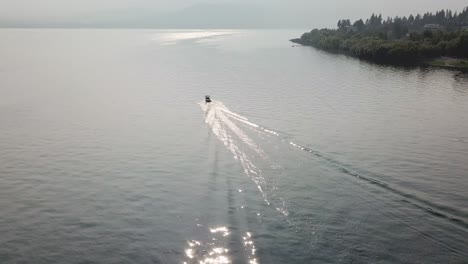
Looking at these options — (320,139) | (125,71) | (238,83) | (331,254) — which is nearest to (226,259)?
(331,254)

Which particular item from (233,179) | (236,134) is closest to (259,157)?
(233,179)

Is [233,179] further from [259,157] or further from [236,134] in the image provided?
[236,134]

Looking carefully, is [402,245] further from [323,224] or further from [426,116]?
[426,116]

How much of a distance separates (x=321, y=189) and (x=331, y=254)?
480 inches

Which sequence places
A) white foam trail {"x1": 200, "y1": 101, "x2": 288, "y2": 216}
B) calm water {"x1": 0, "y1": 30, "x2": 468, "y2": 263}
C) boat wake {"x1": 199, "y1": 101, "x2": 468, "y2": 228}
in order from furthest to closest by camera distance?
white foam trail {"x1": 200, "y1": 101, "x2": 288, "y2": 216} → boat wake {"x1": 199, "y1": 101, "x2": 468, "y2": 228} → calm water {"x1": 0, "y1": 30, "x2": 468, "y2": 263}

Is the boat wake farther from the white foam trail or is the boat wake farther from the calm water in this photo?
the calm water

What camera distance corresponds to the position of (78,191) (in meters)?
45.3

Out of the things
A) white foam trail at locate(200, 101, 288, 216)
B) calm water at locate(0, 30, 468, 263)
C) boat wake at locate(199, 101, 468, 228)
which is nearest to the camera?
calm water at locate(0, 30, 468, 263)

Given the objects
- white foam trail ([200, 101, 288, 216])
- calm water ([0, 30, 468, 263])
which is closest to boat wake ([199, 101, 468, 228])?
white foam trail ([200, 101, 288, 216])

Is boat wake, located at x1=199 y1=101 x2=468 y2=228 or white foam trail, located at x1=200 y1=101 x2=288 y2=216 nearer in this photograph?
boat wake, located at x1=199 y1=101 x2=468 y2=228

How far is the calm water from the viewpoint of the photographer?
34.2 meters

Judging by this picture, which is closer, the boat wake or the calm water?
the calm water

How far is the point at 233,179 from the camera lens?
158ft

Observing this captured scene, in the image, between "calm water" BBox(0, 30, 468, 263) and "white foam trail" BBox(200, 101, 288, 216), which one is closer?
"calm water" BBox(0, 30, 468, 263)
